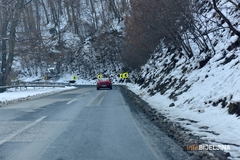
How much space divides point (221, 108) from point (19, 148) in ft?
21.9

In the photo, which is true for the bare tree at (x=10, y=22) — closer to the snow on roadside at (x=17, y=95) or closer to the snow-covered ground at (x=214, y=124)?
the snow on roadside at (x=17, y=95)

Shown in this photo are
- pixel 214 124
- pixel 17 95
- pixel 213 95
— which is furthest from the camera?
pixel 17 95

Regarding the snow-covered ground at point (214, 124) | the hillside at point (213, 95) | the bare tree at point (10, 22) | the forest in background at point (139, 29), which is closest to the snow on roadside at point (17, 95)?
the bare tree at point (10, 22)

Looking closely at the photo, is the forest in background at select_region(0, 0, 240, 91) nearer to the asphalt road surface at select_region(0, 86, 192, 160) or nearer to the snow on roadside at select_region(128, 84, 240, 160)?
the snow on roadside at select_region(128, 84, 240, 160)

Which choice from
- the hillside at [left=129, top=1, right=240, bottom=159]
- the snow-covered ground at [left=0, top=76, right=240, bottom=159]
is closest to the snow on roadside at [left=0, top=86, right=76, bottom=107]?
the hillside at [left=129, top=1, right=240, bottom=159]

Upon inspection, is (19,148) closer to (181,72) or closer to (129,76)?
(181,72)

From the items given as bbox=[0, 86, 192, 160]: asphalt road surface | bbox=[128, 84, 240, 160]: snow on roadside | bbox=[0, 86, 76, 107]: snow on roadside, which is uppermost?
bbox=[0, 86, 76, 107]: snow on roadside

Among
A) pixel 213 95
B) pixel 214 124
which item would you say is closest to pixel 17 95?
pixel 213 95

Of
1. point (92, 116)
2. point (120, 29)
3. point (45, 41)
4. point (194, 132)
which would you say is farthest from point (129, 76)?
point (194, 132)

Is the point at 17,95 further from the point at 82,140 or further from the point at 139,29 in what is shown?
the point at 82,140

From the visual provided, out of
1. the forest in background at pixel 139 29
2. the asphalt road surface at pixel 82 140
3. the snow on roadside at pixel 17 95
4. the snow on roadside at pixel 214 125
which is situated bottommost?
the asphalt road surface at pixel 82 140

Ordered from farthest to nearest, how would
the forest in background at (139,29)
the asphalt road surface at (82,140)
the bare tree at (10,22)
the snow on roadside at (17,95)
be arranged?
the bare tree at (10,22) < the snow on roadside at (17,95) < the forest in background at (139,29) < the asphalt road surface at (82,140)

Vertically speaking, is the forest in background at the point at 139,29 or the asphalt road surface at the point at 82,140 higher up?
the forest in background at the point at 139,29

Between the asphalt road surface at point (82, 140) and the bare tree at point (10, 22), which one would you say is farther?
the bare tree at point (10, 22)
